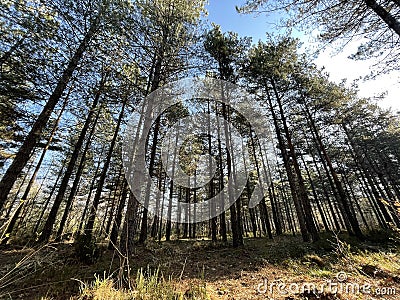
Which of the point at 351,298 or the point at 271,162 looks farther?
the point at 271,162

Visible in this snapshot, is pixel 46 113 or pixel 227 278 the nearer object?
pixel 227 278

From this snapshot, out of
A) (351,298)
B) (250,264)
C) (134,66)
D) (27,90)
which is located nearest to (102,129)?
(27,90)

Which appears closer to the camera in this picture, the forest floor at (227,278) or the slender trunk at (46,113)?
the forest floor at (227,278)

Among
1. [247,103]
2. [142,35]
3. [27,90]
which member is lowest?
[27,90]

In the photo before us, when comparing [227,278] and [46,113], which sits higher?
[46,113]

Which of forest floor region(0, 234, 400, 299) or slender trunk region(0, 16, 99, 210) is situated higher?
slender trunk region(0, 16, 99, 210)

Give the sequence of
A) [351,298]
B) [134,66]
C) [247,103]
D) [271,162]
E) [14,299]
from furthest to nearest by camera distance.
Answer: [271,162]
[247,103]
[134,66]
[14,299]
[351,298]

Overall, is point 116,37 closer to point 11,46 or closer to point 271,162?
point 11,46

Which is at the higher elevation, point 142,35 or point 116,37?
point 142,35

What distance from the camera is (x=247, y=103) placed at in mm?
10469

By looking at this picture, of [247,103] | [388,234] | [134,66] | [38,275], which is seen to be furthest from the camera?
[247,103]

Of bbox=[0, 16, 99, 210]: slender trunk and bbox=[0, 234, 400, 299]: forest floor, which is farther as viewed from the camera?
bbox=[0, 16, 99, 210]: slender trunk

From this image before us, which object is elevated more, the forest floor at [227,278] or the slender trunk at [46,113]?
the slender trunk at [46,113]

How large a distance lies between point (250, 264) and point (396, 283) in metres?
3.63
